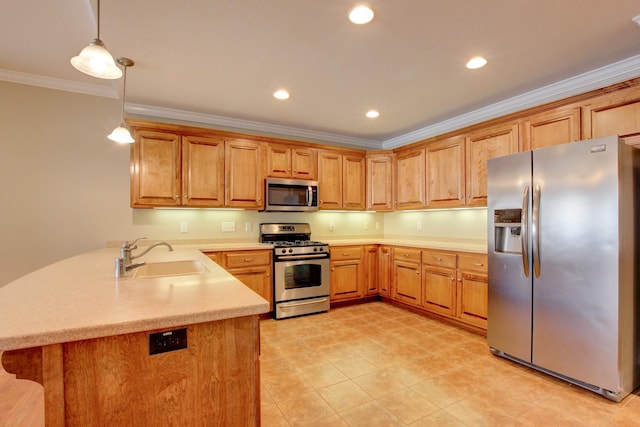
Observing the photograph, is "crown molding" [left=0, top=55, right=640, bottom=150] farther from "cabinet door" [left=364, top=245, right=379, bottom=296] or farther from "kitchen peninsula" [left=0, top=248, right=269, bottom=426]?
"kitchen peninsula" [left=0, top=248, right=269, bottom=426]

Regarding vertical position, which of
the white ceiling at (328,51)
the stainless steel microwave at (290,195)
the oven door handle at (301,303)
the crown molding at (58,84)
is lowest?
the oven door handle at (301,303)

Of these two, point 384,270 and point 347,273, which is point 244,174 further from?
point 384,270

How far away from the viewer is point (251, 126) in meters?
3.97

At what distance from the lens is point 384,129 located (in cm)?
427

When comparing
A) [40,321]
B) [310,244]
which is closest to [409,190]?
[310,244]

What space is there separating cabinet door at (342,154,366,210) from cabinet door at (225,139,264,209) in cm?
120

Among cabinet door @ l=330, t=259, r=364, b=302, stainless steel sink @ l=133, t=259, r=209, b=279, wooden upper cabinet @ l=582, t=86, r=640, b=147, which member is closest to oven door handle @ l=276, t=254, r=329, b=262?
cabinet door @ l=330, t=259, r=364, b=302

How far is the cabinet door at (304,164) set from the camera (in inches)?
159

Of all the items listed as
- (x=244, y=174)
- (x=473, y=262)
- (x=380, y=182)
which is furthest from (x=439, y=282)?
(x=244, y=174)

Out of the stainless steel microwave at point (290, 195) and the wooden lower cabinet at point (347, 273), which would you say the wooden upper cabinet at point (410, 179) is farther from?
the stainless steel microwave at point (290, 195)

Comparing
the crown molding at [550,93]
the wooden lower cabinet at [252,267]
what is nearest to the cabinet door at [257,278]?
the wooden lower cabinet at [252,267]

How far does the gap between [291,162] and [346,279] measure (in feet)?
5.56

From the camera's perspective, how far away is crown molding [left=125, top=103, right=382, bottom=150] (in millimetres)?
3426

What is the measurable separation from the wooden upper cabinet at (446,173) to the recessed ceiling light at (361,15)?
209 centimetres
